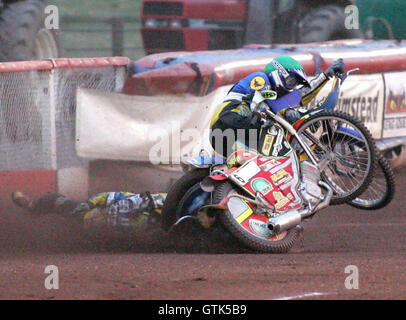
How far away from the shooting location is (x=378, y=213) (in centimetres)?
923

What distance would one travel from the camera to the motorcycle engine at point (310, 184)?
6996 millimetres

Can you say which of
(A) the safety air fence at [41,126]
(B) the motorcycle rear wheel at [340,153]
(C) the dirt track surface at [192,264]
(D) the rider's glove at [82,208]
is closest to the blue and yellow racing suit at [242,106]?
(B) the motorcycle rear wheel at [340,153]

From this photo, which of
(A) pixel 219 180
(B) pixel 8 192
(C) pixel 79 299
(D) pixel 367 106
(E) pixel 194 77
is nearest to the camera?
(C) pixel 79 299

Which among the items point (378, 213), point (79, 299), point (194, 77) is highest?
point (194, 77)

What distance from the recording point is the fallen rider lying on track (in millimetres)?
7594

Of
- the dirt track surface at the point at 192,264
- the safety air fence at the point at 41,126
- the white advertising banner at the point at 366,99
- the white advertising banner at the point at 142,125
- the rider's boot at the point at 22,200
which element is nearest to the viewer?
the dirt track surface at the point at 192,264

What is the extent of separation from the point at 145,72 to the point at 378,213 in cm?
289

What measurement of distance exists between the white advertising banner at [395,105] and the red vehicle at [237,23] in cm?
288

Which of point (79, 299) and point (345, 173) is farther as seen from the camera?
point (345, 173)

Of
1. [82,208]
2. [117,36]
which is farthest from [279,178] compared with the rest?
[117,36]

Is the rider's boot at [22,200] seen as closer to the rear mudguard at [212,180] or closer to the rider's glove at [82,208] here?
the rider's glove at [82,208]

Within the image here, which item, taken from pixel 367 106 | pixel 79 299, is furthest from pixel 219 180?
pixel 367 106

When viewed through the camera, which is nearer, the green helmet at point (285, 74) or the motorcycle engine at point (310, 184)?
the motorcycle engine at point (310, 184)
